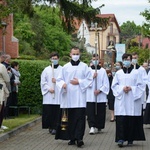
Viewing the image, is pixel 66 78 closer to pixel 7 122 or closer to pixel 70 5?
pixel 7 122

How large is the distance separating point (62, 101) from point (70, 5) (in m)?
15.9

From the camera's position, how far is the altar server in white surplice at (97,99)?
1588 centimetres

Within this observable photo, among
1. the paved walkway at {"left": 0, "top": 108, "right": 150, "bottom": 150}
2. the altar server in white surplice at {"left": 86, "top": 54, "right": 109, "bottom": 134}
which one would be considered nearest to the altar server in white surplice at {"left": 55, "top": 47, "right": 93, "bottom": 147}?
the paved walkway at {"left": 0, "top": 108, "right": 150, "bottom": 150}

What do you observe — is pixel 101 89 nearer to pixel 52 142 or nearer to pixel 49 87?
pixel 49 87

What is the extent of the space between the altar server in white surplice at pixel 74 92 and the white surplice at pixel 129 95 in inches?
28.9

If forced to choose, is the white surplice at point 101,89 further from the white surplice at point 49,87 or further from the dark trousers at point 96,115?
the white surplice at point 49,87

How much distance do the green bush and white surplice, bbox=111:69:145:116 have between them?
817 cm

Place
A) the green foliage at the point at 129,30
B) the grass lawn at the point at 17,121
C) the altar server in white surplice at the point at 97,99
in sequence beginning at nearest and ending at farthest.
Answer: the altar server in white surplice at the point at 97,99, the grass lawn at the point at 17,121, the green foliage at the point at 129,30

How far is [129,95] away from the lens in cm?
1307

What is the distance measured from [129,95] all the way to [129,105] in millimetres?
229

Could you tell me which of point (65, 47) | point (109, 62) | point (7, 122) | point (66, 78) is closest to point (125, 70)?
point (66, 78)

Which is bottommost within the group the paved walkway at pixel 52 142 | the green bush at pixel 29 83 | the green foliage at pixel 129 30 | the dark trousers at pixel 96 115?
the paved walkway at pixel 52 142

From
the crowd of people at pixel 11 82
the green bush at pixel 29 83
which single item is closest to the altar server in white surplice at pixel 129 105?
the crowd of people at pixel 11 82

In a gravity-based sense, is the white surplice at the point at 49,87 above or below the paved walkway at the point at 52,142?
above
